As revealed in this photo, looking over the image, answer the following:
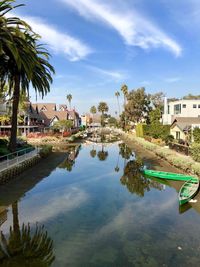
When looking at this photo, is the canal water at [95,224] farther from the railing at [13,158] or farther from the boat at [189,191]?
the railing at [13,158]

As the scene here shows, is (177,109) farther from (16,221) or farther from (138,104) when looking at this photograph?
(16,221)

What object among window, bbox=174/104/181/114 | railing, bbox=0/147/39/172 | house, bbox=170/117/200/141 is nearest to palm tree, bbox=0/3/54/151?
railing, bbox=0/147/39/172

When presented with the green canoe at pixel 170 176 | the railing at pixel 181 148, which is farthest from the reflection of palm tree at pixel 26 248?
the railing at pixel 181 148

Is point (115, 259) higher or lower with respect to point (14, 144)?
lower

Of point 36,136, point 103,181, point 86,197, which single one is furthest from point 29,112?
point 86,197

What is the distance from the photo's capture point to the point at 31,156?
31.6 meters

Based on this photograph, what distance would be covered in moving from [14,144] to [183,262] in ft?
75.9

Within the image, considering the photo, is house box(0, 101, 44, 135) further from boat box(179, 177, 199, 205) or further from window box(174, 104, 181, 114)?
boat box(179, 177, 199, 205)

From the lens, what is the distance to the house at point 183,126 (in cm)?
5103

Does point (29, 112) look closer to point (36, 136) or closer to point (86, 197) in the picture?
point (36, 136)

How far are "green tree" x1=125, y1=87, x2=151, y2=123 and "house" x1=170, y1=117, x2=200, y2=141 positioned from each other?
3734 centimetres

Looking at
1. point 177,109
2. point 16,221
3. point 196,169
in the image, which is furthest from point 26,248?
point 177,109

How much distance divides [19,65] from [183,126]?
37129 millimetres

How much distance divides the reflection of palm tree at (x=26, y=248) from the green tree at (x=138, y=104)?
270 feet
